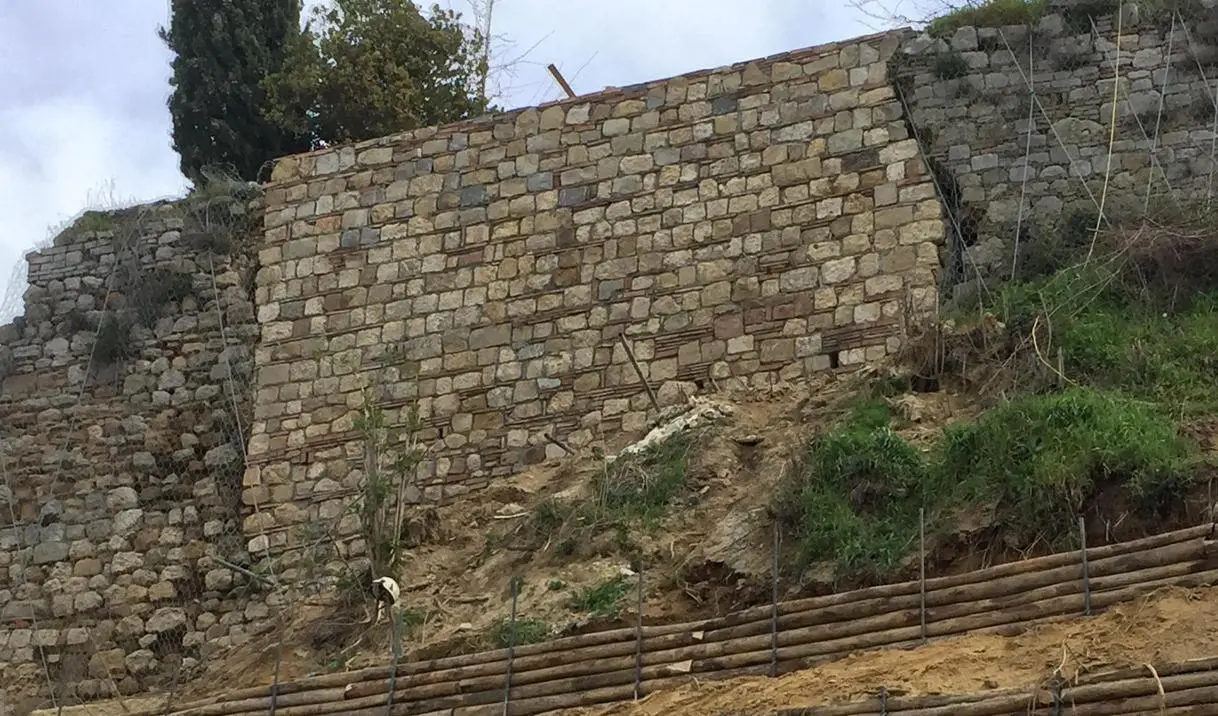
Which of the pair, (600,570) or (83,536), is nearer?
(600,570)

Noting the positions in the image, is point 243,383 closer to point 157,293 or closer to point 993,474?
point 157,293

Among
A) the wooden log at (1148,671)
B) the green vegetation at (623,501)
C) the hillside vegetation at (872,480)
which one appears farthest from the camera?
the green vegetation at (623,501)

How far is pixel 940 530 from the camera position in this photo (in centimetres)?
959

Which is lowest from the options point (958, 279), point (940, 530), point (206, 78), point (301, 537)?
point (940, 530)

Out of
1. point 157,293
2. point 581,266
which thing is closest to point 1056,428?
point 581,266

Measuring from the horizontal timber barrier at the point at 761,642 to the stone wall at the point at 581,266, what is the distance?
2982 millimetres

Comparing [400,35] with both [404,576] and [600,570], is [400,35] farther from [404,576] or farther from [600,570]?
[600,570]

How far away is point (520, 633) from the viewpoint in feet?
33.6

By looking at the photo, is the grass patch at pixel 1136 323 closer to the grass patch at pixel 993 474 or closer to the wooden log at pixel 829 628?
the grass patch at pixel 993 474

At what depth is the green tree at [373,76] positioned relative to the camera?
17.1 m

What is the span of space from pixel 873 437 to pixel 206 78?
925cm

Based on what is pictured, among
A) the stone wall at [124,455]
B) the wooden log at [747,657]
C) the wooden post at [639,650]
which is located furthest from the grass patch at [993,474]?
the stone wall at [124,455]

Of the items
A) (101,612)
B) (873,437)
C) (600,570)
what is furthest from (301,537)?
(873,437)

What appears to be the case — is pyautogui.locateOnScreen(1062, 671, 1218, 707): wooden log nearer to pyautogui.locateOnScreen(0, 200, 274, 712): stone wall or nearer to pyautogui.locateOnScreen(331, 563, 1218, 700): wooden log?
pyautogui.locateOnScreen(331, 563, 1218, 700): wooden log
